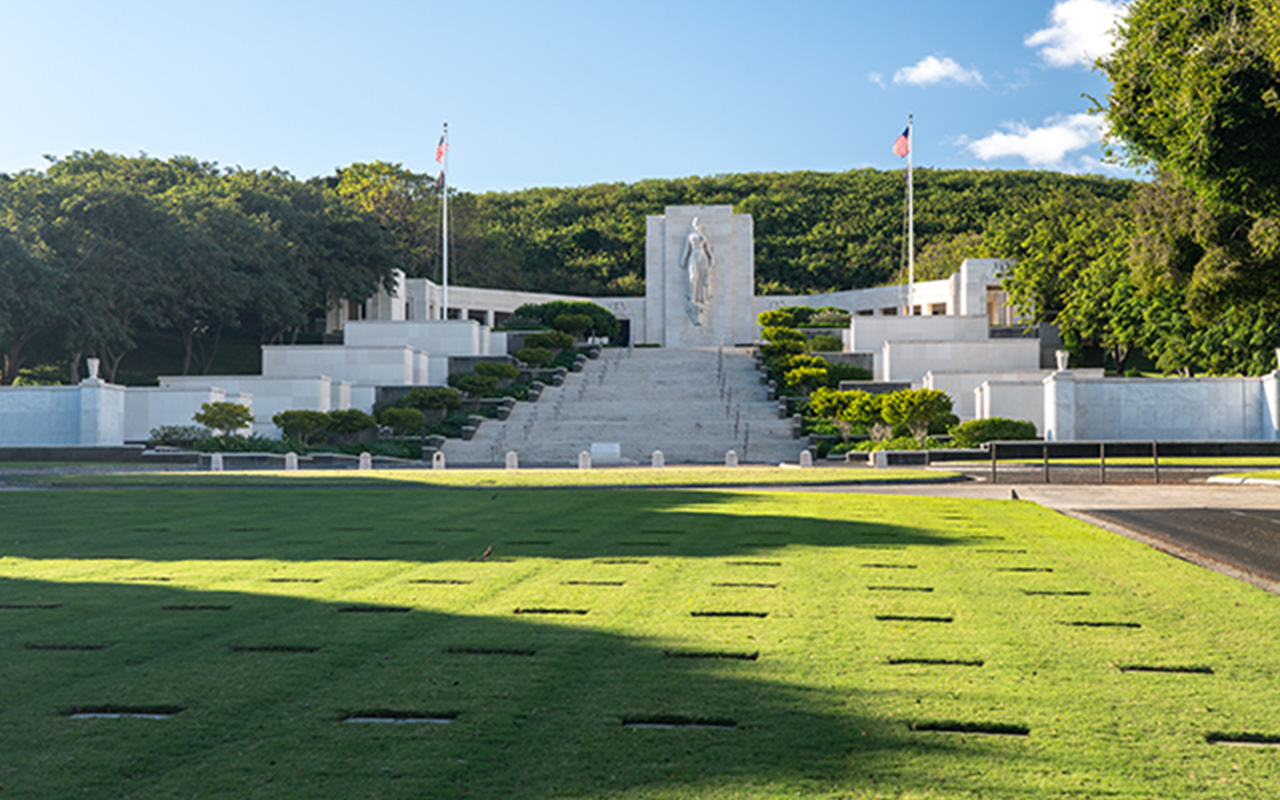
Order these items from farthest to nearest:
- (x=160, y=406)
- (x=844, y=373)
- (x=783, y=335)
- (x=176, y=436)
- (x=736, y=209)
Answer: (x=736, y=209), (x=783, y=335), (x=844, y=373), (x=160, y=406), (x=176, y=436)

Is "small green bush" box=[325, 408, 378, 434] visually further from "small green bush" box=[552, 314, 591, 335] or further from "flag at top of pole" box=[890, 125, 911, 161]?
"flag at top of pole" box=[890, 125, 911, 161]

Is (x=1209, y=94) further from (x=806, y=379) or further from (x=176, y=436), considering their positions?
(x=176, y=436)

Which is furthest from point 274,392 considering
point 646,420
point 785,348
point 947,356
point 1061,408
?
point 1061,408

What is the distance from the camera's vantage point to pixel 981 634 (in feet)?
20.6

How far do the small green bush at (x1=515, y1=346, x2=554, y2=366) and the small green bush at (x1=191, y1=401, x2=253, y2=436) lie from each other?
1529 centimetres

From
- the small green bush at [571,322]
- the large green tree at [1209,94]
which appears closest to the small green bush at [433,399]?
the small green bush at [571,322]

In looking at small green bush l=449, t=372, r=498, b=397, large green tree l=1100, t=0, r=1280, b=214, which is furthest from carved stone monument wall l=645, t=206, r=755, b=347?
large green tree l=1100, t=0, r=1280, b=214

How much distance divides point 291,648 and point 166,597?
90.4 inches

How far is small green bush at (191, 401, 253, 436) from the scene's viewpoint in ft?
111

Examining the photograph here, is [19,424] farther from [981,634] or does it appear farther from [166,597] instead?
[981,634]

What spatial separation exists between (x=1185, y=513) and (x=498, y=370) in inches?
1308

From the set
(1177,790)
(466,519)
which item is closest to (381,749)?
(1177,790)

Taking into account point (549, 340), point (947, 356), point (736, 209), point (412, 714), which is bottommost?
point (412, 714)

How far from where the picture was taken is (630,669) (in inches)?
211
